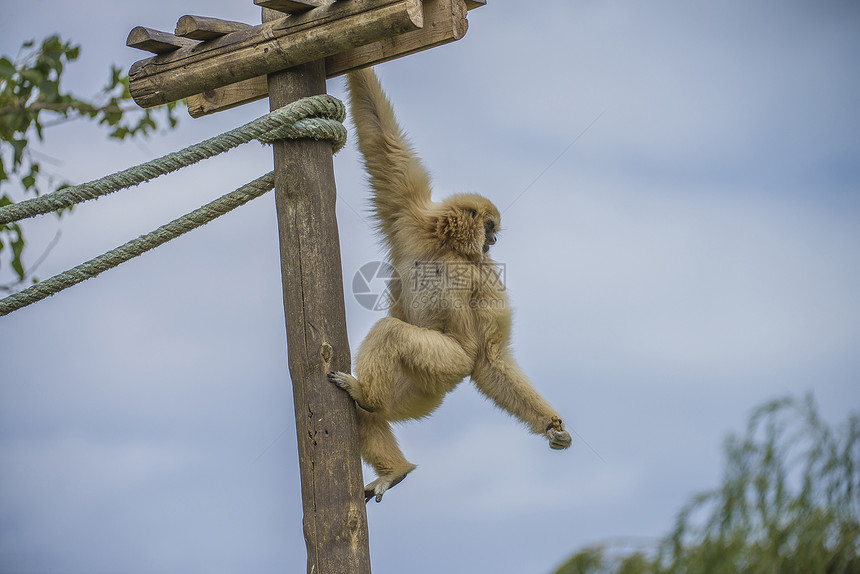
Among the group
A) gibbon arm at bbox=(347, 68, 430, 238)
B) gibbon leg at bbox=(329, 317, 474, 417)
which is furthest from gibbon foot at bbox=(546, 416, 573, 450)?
gibbon arm at bbox=(347, 68, 430, 238)

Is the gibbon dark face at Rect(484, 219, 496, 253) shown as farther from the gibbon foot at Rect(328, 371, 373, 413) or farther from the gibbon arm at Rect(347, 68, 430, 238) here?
the gibbon foot at Rect(328, 371, 373, 413)

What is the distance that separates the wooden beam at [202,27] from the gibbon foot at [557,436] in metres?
2.88

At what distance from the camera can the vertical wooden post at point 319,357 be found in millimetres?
4215

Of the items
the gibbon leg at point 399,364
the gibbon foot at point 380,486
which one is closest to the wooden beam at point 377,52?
the gibbon leg at point 399,364

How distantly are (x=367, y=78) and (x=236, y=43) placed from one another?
0.79 metres

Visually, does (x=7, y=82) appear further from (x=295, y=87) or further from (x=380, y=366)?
(x=380, y=366)

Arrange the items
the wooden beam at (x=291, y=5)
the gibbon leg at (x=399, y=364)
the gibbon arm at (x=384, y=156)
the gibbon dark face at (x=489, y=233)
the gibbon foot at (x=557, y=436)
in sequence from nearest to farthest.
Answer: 1. the wooden beam at (x=291, y=5)
2. the gibbon leg at (x=399, y=364)
3. the gibbon foot at (x=557, y=436)
4. the gibbon arm at (x=384, y=156)
5. the gibbon dark face at (x=489, y=233)

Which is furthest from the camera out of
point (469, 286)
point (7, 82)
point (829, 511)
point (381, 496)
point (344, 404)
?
point (7, 82)

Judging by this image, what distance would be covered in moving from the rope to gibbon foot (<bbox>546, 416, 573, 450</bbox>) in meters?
2.07

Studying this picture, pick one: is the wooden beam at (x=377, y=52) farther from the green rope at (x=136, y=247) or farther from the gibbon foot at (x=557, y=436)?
the gibbon foot at (x=557, y=436)

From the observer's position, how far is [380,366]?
453cm

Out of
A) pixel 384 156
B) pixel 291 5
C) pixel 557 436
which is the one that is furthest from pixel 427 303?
pixel 291 5

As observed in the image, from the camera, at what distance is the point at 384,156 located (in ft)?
16.6

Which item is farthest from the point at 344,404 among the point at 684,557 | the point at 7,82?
the point at 7,82
